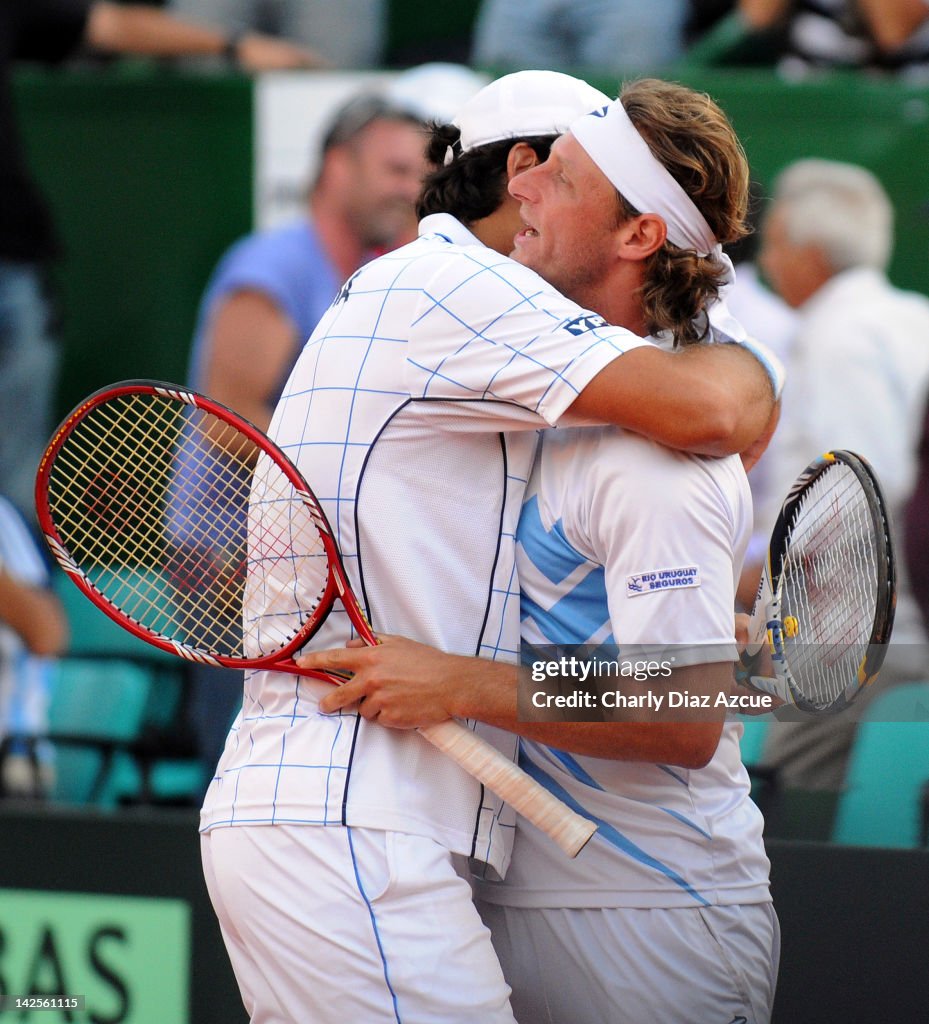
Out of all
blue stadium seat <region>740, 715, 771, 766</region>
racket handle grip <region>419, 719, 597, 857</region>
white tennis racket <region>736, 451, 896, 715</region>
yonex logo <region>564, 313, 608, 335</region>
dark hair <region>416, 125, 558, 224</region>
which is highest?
dark hair <region>416, 125, 558, 224</region>

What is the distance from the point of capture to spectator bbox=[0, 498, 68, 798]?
15.5 ft

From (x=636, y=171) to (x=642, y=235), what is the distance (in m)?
0.09

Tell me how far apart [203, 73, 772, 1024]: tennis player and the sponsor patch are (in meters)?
0.17

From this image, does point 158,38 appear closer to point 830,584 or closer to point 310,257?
point 310,257

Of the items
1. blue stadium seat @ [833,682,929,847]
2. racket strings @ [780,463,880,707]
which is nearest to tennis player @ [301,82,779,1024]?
racket strings @ [780,463,880,707]

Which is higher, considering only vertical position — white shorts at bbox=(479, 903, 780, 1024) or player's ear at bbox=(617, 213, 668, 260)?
player's ear at bbox=(617, 213, 668, 260)

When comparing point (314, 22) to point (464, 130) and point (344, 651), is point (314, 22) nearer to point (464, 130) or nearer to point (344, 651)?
point (464, 130)

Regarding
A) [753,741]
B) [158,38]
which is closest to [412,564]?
[753,741]

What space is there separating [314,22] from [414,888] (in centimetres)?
454

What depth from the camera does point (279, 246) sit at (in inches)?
203

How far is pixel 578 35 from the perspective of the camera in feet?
18.4

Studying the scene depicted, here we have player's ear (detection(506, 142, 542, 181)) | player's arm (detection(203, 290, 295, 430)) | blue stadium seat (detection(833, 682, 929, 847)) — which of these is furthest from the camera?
player's arm (detection(203, 290, 295, 430))

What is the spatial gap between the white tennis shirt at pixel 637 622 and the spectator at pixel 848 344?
2.08 metres
